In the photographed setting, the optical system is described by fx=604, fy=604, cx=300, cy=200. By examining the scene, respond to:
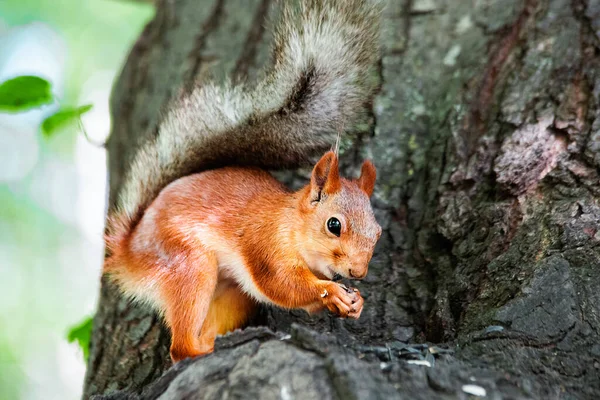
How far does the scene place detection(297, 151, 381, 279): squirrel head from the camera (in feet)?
5.76

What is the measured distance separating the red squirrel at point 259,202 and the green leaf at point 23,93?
44 cm

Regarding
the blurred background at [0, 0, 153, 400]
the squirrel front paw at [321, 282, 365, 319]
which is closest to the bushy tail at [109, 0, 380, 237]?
the squirrel front paw at [321, 282, 365, 319]

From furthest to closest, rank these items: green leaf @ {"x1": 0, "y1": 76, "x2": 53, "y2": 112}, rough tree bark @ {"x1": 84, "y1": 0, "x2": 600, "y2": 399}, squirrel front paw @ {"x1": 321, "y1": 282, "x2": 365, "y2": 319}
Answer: green leaf @ {"x1": 0, "y1": 76, "x2": 53, "y2": 112}
squirrel front paw @ {"x1": 321, "y1": 282, "x2": 365, "y2": 319}
rough tree bark @ {"x1": 84, "y1": 0, "x2": 600, "y2": 399}

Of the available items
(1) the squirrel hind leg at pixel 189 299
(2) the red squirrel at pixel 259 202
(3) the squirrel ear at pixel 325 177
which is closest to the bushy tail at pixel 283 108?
(2) the red squirrel at pixel 259 202

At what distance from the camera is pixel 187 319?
5.54ft

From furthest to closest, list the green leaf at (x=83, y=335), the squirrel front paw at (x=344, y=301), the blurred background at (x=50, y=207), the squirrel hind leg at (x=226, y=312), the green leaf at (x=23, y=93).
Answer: the blurred background at (x=50, y=207)
the green leaf at (x=83, y=335)
the green leaf at (x=23, y=93)
the squirrel hind leg at (x=226, y=312)
the squirrel front paw at (x=344, y=301)

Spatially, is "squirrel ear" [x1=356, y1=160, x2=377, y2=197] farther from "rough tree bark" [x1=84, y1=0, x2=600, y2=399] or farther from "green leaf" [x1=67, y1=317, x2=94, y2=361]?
"green leaf" [x1=67, y1=317, x2=94, y2=361]

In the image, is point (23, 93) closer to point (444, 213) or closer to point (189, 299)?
point (189, 299)

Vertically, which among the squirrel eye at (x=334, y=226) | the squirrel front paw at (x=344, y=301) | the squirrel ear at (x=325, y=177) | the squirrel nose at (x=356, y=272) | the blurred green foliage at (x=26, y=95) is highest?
the blurred green foliage at (x=26, y=95)

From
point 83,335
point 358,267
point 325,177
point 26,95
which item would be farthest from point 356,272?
point 26,95

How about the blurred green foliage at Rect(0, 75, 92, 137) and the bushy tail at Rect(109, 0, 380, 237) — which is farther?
the blurred green foliage at Rect(0, 75, 92, 137)

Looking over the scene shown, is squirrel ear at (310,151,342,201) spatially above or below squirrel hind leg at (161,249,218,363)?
above

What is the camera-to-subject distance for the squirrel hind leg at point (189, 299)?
1.67 meters

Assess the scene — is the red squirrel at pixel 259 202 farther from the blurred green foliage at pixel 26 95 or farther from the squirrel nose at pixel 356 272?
the blurred green foliage at pixel 26 95
